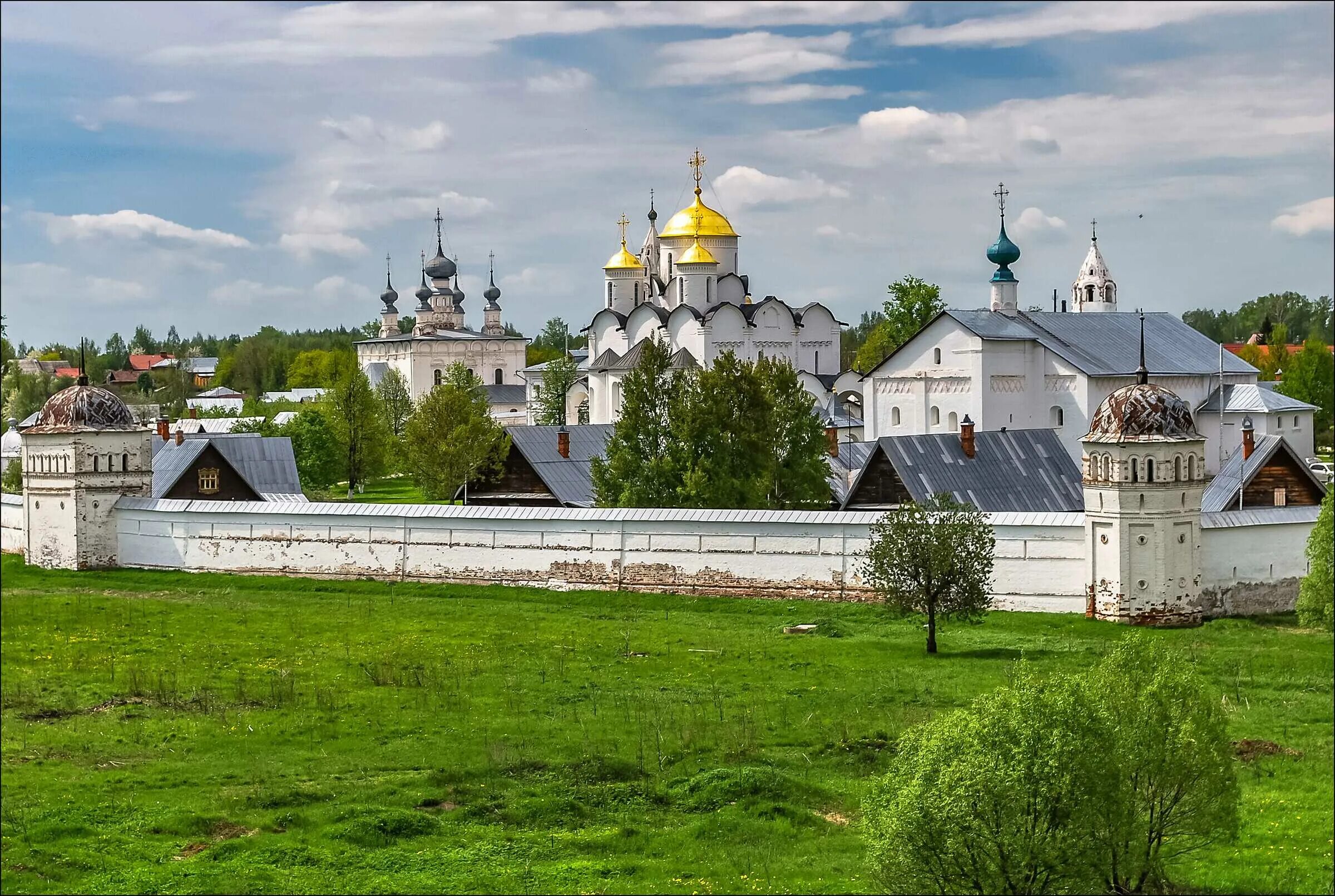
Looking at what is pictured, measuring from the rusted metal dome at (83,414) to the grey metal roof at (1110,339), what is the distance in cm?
1691

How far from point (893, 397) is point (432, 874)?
26586 millimetres

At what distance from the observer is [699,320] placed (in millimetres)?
48656

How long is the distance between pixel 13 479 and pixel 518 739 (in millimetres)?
23448

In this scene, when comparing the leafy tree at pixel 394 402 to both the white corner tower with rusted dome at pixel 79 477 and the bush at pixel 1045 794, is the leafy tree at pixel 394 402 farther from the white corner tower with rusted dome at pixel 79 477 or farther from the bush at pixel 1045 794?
the bush at pixel 1045 794

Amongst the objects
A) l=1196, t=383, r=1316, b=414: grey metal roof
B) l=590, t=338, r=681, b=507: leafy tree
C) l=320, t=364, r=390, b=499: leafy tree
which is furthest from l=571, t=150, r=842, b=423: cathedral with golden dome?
l=590, t=338, r=681, b=507: leafy tree

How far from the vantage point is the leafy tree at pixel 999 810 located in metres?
9.50

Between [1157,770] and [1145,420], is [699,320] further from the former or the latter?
[1157,770]

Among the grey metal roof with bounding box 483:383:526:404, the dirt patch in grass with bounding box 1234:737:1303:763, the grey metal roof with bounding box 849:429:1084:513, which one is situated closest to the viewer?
the dirt patch in grass with bounding box 1234:737:1303:763

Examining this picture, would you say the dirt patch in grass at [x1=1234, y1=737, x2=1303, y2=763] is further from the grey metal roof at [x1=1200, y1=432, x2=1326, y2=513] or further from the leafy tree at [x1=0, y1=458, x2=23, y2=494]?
the leafy tree at [x1=0, y1=458, x2=23, y2=494]

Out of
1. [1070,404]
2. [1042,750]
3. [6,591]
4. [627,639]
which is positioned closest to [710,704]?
[627,639]

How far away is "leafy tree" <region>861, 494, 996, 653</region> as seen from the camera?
18.2 m

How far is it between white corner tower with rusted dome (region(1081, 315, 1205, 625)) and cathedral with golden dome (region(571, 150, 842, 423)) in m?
27.4

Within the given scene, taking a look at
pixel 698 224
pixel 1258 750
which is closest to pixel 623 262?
pixel 698 224

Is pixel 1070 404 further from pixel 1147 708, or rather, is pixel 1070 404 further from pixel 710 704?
pixel 1147 708
